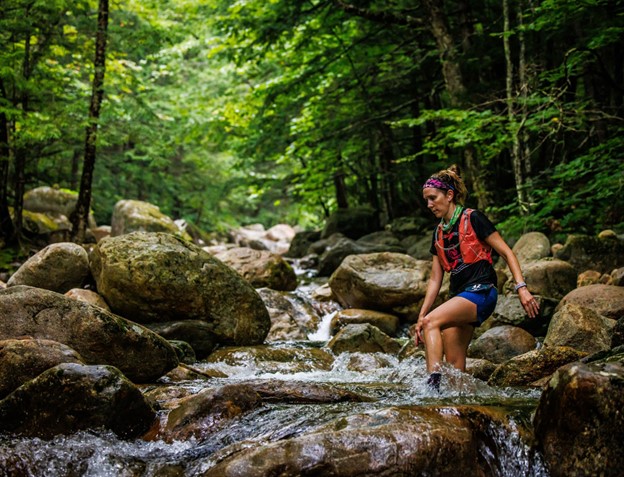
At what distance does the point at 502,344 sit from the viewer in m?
6.99

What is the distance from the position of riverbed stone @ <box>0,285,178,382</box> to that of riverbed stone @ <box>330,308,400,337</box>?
4939 millimetres

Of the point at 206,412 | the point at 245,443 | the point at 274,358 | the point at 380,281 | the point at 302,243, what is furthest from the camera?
the point at 302,243

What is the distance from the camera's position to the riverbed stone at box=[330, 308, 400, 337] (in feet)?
33.0

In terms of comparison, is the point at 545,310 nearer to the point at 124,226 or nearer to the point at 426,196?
the point at 426,196

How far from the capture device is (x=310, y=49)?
1606 centimetres

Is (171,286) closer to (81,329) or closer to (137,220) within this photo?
(81,329)

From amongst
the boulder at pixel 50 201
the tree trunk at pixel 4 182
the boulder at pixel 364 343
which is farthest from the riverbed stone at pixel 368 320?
the boulder at pixel 50 201

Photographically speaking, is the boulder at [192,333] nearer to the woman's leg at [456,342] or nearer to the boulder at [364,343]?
the boulder at [364,343]

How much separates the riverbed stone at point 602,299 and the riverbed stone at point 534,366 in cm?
211

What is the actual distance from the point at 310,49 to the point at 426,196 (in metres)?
12.6

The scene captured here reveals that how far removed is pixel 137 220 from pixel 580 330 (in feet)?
41.2

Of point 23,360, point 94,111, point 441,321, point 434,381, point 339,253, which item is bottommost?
point 339,253

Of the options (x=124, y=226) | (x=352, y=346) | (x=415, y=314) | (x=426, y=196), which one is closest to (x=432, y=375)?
(x=426, y=196)

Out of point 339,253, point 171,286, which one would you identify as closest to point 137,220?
point 339,253
